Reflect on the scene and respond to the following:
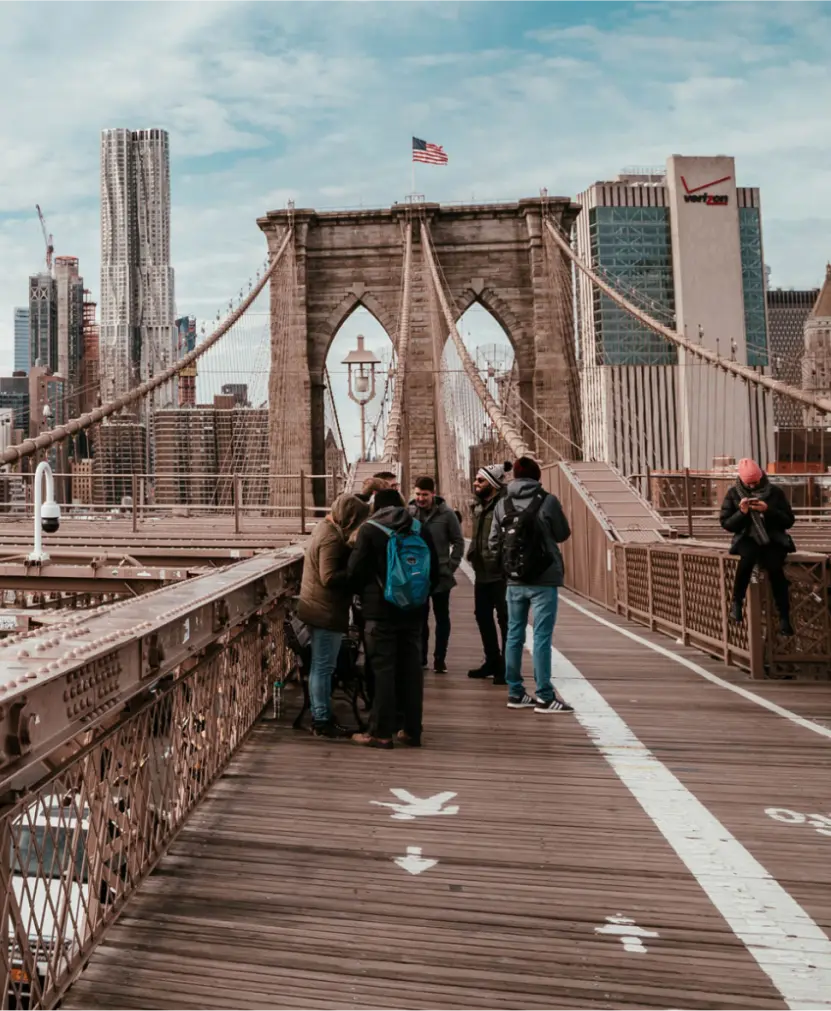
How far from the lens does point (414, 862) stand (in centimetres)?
328

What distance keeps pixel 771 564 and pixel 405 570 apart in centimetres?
324

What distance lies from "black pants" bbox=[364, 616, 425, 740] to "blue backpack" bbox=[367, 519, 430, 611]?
18 centimetres

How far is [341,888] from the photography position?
3064 mm

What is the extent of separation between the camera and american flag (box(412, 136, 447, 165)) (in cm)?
3931

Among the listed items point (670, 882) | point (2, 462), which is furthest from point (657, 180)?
point (670, 882)

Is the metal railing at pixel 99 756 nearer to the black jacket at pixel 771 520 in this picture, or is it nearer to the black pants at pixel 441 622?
the black pants at pixel 441 622

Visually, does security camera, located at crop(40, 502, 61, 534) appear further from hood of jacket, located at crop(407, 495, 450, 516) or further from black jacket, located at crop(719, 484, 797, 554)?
black jacket, located at crop(719, 484, 797, 554)

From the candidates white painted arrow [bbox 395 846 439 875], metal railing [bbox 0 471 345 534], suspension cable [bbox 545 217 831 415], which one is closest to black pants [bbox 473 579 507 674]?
white painted arrow [bbox 395 846 439 875]

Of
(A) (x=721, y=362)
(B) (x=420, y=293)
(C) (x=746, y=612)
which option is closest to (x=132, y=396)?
(B) (x=420, y=293)

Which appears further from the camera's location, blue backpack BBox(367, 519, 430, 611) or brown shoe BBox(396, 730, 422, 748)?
brown shoe BBox(396, 730, 422, 748)

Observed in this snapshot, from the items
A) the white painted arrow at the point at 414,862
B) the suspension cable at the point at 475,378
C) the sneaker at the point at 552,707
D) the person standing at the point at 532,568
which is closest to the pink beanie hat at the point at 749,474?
the person standing at the point at 532,568

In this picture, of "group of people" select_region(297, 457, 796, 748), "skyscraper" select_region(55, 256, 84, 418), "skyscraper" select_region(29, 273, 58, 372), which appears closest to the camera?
"group of people" select_region(297, 457, 796, 748)

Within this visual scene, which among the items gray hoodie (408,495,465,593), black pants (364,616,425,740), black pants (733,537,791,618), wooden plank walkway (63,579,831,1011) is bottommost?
wooden plank walkway (63,579,831,1011)

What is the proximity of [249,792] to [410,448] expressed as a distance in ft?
95.3
